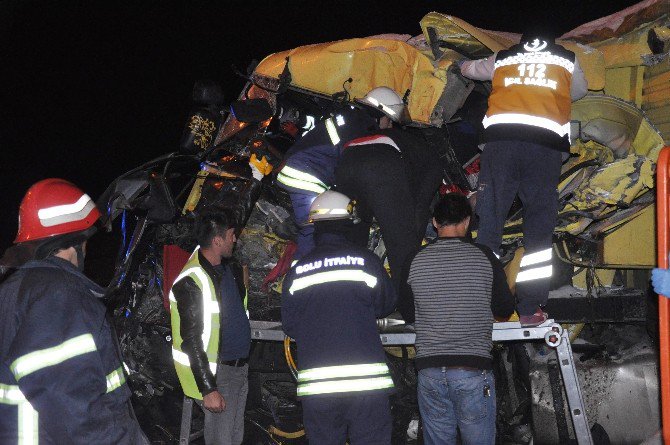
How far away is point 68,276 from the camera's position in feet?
8.82

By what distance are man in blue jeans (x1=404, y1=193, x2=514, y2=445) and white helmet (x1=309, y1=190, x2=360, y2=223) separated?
0.54 meters

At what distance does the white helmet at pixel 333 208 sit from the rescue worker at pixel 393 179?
0.18 m

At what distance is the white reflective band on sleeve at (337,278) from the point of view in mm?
3766

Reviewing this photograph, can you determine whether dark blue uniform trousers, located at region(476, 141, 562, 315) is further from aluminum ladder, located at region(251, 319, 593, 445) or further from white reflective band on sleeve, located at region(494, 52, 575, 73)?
white reflective band on sleeve, located at region(494, 52, 575, 73)

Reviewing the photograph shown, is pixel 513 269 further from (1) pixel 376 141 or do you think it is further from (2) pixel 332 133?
(2) pixel 332 133

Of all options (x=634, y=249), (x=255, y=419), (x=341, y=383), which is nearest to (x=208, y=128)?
(x=255, y=419)

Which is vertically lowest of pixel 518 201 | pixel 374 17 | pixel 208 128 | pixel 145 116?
pixel 518 201

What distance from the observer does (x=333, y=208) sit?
407 centimetres

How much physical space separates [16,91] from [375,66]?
593 inches

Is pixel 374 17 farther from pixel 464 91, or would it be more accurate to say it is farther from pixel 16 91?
pixel 464 91

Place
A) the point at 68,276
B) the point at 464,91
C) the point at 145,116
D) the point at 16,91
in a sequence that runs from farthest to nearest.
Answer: the point at 145,116
the point at 16,91
the point at 464,91
the point at 68,276

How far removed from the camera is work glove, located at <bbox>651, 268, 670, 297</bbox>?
7.38 feet

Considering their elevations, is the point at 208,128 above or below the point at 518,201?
above

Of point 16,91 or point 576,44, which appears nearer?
point 576,44
